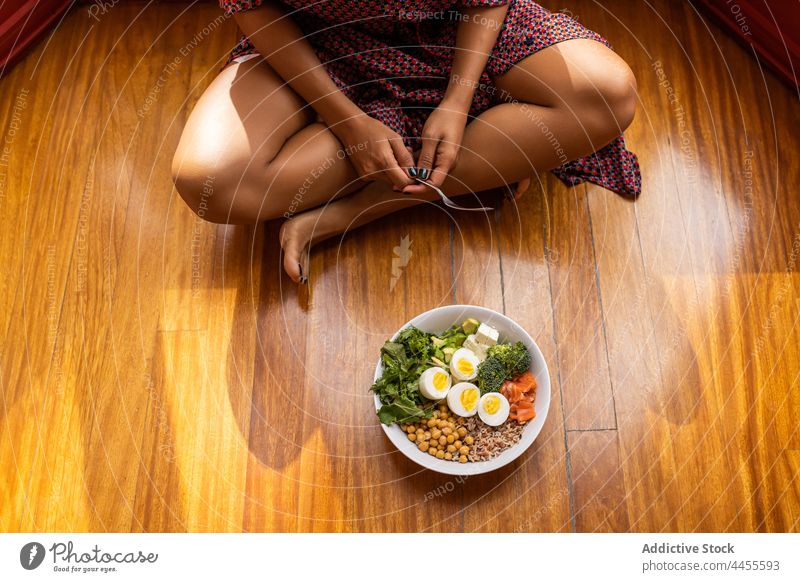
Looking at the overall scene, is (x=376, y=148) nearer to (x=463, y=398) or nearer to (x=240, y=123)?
(x=240, y=123)

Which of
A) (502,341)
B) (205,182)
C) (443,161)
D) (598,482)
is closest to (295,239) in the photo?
(205,182)

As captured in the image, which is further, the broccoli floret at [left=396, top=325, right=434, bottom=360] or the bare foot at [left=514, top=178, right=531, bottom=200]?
the bare foot at [left=514, top=178, right=531, bottom=200]

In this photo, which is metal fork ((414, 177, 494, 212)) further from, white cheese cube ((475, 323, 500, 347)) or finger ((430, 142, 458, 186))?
white cheese cube ((475, 323, 500, 347))

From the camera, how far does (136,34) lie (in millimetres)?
1363

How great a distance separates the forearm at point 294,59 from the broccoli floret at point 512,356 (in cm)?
44

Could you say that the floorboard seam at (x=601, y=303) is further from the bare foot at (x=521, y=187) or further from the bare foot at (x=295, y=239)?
the bare foot at (x=295, y=239)

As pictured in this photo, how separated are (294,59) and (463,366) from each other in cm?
54

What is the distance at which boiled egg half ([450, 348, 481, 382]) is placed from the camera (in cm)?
99

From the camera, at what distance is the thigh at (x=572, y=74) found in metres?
1.00

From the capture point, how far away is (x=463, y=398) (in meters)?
0.98
